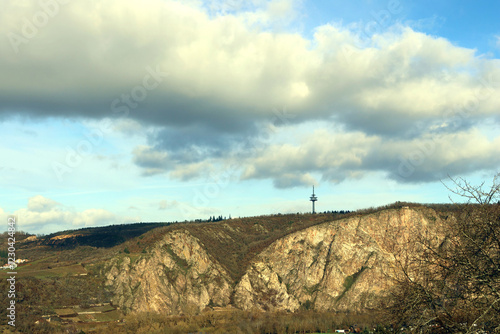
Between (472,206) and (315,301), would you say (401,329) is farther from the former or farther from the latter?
(315,301)

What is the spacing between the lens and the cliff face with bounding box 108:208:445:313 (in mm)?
161375

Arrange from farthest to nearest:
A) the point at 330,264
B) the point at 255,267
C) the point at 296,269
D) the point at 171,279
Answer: the point at 255,267
the point at 296,269
the point at 330,264
the point at 171,279

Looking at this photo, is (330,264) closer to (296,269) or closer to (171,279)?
(296,269)

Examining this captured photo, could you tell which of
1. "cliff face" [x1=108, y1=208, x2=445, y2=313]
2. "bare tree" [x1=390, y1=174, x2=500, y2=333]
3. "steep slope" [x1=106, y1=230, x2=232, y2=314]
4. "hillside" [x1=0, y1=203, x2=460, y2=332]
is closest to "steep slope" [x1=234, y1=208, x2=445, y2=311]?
"cliff face" [x1=108, y1=208, x2=445, y2=313]

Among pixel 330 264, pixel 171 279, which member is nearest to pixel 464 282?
pixel 171 279

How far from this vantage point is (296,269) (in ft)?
600

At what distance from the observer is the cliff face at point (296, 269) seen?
529 ft

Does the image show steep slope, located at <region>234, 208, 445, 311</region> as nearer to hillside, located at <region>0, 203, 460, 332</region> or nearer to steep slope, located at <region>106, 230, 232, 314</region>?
hillside, located at <region>0, 203, 460, 332</region>

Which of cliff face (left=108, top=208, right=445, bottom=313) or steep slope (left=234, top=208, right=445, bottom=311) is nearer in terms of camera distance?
cliff face (left=108, top=208, right=445, bottom=313)

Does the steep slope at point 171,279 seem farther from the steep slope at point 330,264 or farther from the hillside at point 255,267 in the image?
the steep slope at point 330,264

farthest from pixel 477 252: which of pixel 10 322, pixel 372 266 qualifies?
pixel 372 266

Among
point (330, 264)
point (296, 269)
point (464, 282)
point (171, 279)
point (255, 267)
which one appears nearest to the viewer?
point (464, 282)

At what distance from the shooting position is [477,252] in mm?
16031

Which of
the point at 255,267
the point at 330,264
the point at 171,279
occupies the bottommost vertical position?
the point at 171,279
